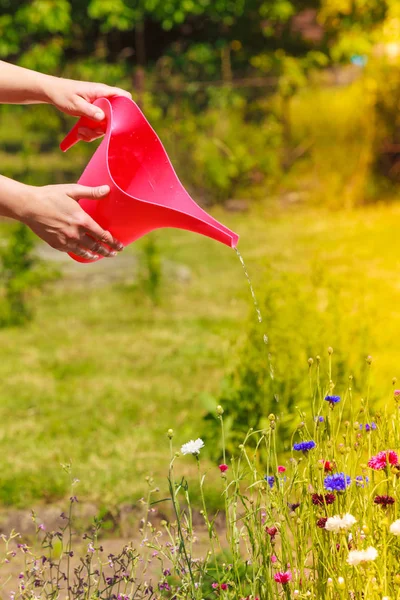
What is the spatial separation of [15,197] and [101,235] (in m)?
0.21

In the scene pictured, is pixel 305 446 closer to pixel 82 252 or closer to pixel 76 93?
pixel 82 252

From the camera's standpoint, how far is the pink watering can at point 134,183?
2.11 meters

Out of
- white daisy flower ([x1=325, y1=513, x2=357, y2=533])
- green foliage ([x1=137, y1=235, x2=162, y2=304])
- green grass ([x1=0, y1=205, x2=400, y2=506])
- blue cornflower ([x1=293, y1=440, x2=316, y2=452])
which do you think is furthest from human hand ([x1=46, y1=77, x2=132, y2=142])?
green foliage ([x1=137, y1=235, x2=162, y2=304])

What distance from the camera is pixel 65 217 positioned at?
2.07 metres

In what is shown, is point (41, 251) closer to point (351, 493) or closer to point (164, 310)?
point (164, 310)

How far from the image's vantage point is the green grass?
370 cm

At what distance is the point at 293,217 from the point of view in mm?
9734

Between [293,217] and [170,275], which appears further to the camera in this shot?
[293,217]

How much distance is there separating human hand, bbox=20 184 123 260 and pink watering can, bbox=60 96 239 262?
0.06 metres

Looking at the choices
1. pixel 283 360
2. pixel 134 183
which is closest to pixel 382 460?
pixel 134 183

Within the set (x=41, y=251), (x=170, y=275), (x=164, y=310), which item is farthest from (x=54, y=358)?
(x=41, y=251)

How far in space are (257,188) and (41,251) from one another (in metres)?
3.46

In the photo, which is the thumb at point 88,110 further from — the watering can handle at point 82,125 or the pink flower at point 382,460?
the pink flower at point 382,460

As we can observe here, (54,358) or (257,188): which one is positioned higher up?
(257,188)
